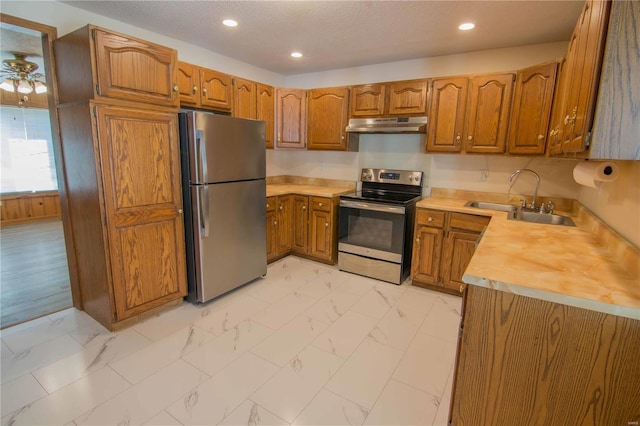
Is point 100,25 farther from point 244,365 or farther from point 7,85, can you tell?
point 7,85

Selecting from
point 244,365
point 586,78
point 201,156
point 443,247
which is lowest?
point 244,365

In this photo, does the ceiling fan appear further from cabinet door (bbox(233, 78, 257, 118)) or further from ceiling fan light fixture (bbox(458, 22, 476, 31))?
ceiling fan light fixture (bbox(458, 22, 476, 31))

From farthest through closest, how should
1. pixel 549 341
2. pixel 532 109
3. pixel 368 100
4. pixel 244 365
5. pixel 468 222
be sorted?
pixel 368 100 → pixel 468 222 → pixel 532 109 → pixel 244 365 → pixel 549 341

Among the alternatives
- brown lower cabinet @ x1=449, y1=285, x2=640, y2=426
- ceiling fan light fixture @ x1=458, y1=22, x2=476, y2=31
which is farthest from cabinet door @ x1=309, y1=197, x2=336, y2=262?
brown lower cabinet @ x1=449, y1=285, x2=640, y2=426

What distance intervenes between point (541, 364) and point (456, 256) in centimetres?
187

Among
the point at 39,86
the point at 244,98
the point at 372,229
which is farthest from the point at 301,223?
the point at 39,86

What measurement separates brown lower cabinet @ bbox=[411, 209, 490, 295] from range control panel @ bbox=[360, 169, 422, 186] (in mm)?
629

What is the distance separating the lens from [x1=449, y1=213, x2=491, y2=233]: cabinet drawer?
9.03ft

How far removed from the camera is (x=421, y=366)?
80.9 inches

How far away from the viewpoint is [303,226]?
3871mm

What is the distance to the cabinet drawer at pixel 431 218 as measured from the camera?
299cm

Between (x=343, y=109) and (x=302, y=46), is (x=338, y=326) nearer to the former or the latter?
(x=343, y=109)

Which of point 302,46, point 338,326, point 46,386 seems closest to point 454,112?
point 302,46

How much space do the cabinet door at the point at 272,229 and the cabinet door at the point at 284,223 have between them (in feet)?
0.17
